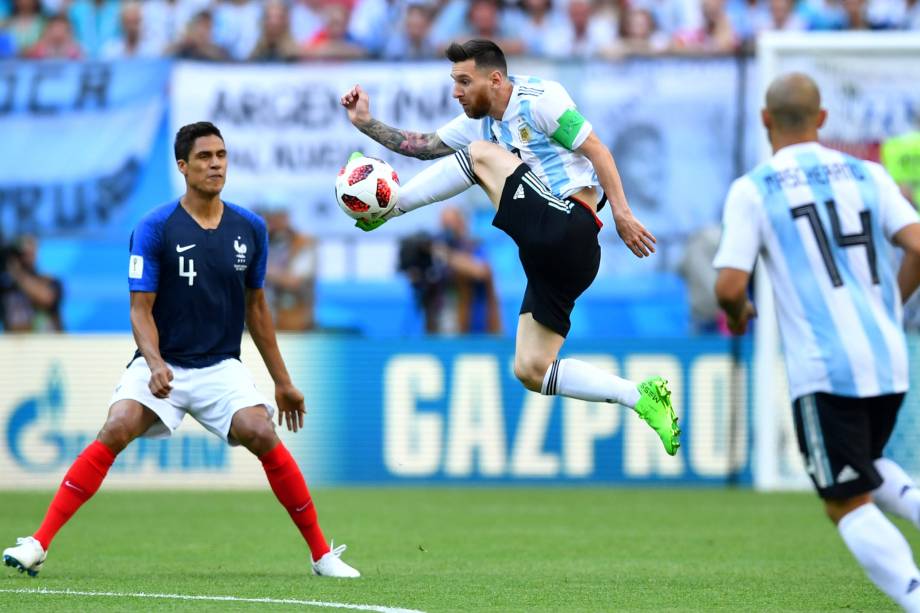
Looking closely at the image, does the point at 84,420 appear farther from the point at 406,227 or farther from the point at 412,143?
the point at 412,143

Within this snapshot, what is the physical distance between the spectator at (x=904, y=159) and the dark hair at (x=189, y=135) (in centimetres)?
824

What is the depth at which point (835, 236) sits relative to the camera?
564 centimetres

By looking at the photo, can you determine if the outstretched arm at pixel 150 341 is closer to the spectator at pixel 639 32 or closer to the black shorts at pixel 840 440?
the black shorts at pixel 840 440

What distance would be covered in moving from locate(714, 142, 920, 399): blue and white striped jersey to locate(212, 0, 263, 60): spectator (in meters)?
12.7

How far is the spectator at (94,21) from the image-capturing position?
17938 mm

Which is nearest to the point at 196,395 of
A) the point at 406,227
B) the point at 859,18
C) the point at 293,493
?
the point at 293,493

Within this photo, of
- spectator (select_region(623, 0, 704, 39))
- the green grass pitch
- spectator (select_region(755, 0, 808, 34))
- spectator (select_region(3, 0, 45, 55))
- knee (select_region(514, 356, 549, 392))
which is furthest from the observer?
spectator (select_region(3, 0, 45, 55))

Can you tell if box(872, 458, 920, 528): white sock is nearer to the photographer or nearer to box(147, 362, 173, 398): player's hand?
box(147, 362, 173, 398): player's hand

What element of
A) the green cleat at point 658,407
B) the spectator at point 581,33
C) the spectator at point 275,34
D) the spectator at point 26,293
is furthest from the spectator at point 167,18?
the green cleat at point 658,407

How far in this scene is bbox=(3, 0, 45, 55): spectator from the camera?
17938 mm

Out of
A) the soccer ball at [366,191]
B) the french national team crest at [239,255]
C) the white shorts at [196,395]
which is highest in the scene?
the soccer ball at [366,191]

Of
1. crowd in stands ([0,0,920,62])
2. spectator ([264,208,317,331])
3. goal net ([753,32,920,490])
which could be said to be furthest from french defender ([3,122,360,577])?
crowd in stands ([0,0,920,62])

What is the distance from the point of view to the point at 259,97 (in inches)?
640

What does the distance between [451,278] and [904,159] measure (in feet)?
14.7
